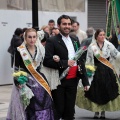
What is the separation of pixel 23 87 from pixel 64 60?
2.29 feet

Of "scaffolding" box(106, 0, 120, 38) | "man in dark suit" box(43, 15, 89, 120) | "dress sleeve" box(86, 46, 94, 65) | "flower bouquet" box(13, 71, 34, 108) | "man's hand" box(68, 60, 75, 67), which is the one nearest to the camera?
"flower bouquet" box(13, 71, 34, 108)

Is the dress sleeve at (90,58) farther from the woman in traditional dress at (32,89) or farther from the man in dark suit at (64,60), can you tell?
the woman in traditional dress at (32,89)

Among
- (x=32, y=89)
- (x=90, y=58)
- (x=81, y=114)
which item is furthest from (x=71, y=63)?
(x=81, y=114)

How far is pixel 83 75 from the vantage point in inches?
304

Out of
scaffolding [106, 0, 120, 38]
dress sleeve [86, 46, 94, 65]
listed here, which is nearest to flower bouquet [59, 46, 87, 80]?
scaffolding [106, 0, 120, 38]

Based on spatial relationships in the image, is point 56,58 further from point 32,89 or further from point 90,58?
point 90,58

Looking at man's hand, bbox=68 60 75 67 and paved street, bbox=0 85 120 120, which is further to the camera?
paved street, bbox=0 85 120 120

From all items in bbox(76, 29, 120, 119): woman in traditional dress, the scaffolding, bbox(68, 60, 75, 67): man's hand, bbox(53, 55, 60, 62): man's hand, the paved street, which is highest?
the scaffolding

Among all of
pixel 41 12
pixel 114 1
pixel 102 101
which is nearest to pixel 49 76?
pixel 114 1

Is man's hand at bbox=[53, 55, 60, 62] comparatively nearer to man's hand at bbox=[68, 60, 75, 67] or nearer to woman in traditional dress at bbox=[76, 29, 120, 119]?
man's hand at bbox=[68, 60, 75, 67]

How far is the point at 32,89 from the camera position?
7.31 meters

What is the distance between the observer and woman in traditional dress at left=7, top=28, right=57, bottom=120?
7309mm

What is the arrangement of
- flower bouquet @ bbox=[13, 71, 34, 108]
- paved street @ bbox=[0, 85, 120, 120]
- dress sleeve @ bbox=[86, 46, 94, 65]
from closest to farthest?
flower bouquet @ bbox=[13, 71, 34, 108], dress sleeve @ bbox=[86, 46, 94, 65], paved street @ bbox=[0, 85, 120, 120]

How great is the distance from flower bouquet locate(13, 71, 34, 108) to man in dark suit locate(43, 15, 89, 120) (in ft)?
1.52
